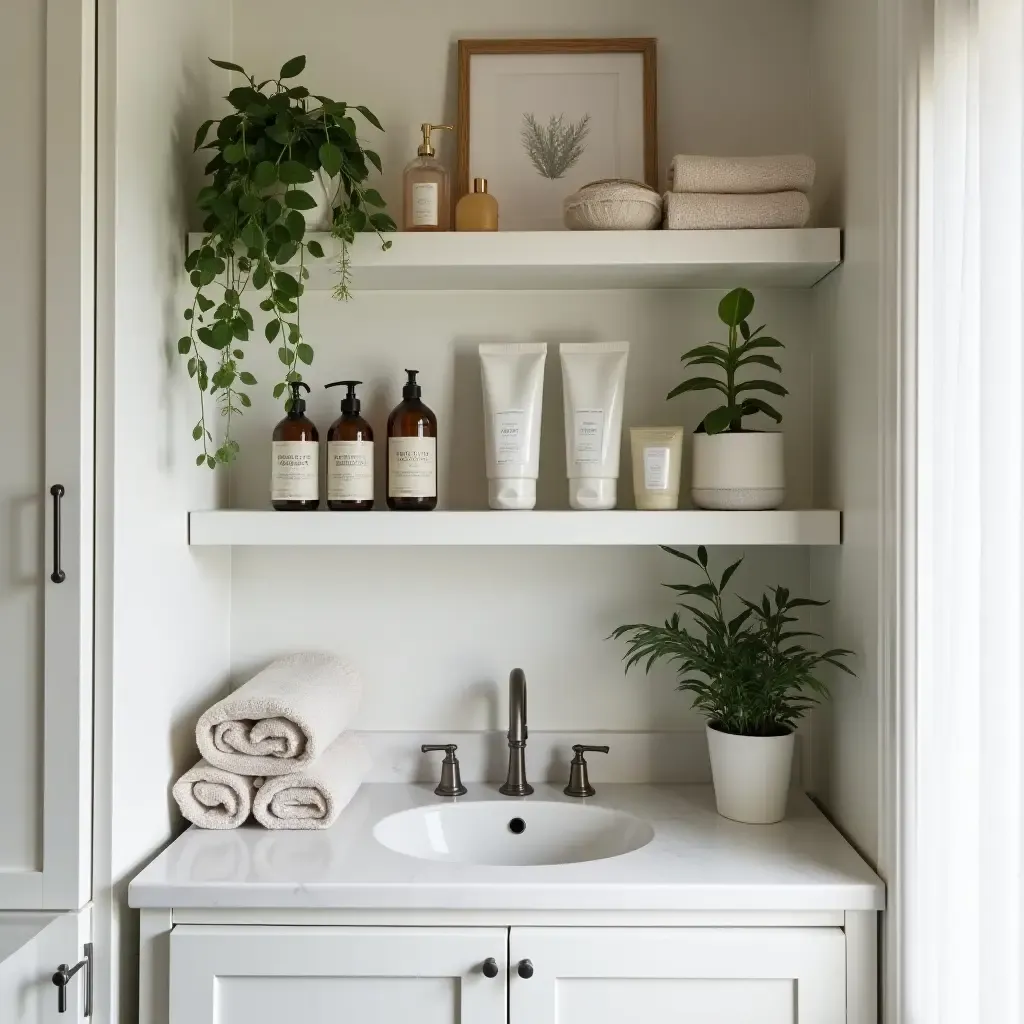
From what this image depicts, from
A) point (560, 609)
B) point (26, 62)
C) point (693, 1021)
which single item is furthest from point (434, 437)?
point (693, 1021)

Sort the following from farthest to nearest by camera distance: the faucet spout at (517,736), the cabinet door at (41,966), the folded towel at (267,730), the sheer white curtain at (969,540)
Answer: the faucet spout at (517,736)
the folded towel at (267,730)
the cabinet door at (41,966)
the sheer white curtain at (969,540)

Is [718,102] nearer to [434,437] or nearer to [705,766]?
[434,437]

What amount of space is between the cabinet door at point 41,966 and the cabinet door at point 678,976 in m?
0.56

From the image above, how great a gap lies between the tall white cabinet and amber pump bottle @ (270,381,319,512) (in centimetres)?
37

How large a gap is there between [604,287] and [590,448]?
13.2 inches

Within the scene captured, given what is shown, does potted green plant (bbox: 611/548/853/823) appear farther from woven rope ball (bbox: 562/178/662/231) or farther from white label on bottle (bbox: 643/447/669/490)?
woven rope ball (bbox: 562/178/662/231)

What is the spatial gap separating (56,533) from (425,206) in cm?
76

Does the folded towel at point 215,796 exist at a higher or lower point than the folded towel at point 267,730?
lower

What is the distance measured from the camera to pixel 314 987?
4.10 ft

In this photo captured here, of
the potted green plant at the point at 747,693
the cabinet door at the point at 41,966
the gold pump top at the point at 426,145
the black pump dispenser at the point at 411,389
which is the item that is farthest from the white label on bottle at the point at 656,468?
the cabinet door at the point at 41,966

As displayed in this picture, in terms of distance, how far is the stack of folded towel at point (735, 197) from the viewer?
147cm

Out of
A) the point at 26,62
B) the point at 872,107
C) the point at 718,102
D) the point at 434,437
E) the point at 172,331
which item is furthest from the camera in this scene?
the point at 718,102

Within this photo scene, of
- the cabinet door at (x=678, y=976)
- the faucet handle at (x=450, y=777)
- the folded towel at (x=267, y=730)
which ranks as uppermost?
the folded towel at (x=267, y=730)

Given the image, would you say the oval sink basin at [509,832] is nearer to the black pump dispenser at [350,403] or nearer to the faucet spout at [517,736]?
the faucet spout at [517,736]
